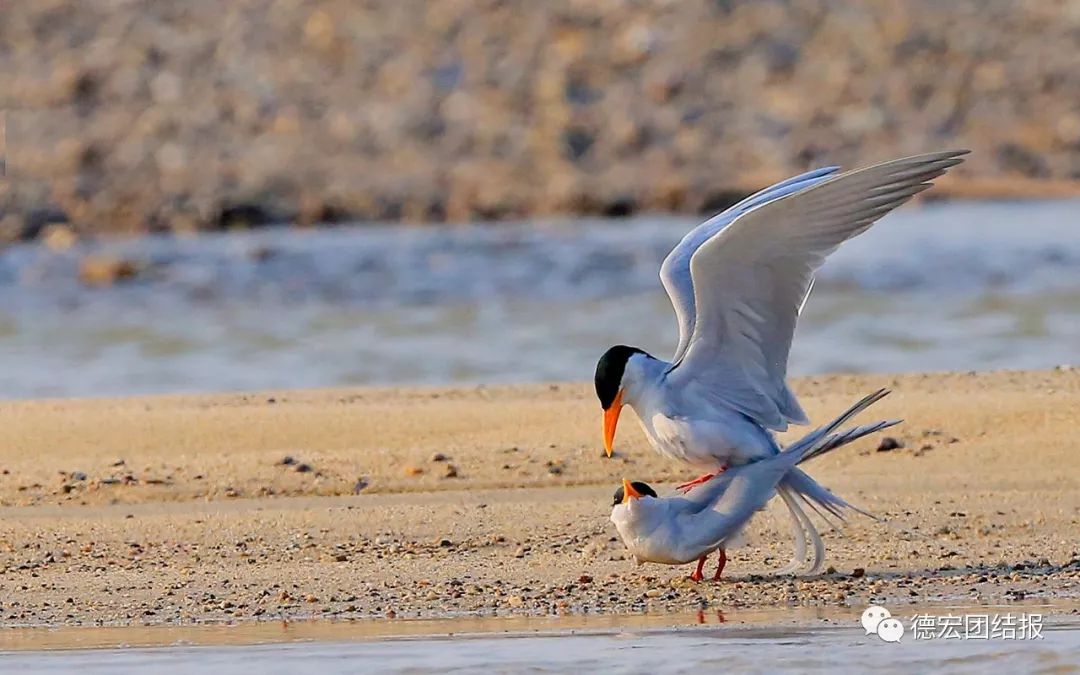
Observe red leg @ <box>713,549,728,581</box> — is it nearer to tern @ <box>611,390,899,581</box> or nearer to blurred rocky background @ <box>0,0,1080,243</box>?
tern @ <box>611,390,899,581</box>

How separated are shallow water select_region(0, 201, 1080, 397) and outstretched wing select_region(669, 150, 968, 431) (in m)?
4.43

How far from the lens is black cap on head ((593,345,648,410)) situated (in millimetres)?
6816

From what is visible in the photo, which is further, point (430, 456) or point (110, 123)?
point (110, 123)

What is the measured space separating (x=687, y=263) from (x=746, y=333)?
0.33 metres

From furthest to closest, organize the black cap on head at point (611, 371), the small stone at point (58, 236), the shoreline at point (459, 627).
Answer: the small stone at point (58, 236) → the black cap on head at point (611, 371) → the shoreline at point (459, 627)

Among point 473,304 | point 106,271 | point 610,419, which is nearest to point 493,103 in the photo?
point 106,271

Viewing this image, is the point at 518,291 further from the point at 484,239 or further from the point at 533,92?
the point at 533,92

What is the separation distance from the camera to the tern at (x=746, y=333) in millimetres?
6789

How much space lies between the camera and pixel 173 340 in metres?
13.6

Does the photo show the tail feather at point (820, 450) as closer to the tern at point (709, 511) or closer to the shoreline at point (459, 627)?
the tern at point (709, 511)

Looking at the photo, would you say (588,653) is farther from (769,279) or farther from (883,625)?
(769,279)

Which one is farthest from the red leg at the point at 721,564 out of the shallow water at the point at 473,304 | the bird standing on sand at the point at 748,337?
the shallow water at the point at 473,304

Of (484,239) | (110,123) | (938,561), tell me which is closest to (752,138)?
(484,239)

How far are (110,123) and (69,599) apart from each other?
1643 centimetres
